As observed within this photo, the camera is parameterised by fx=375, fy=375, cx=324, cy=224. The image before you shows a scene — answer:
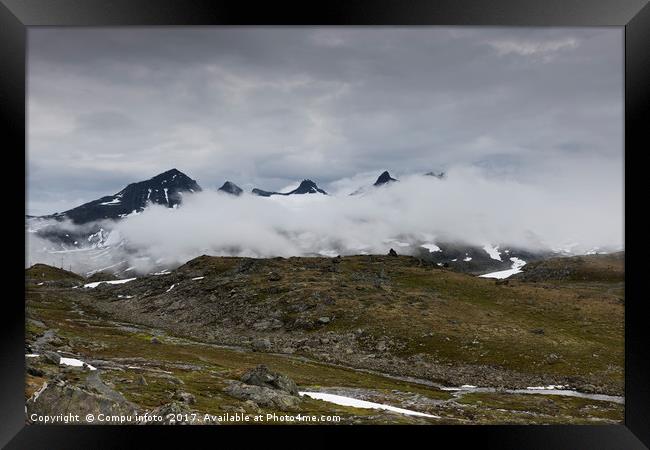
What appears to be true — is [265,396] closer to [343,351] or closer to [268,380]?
[268,380]

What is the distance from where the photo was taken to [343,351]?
59375 millimetres

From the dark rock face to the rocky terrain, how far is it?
10cm

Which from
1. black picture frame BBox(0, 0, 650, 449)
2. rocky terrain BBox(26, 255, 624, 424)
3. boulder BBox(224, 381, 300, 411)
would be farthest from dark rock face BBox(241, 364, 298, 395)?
black picture frame BBox(0, 0, 650, 449)

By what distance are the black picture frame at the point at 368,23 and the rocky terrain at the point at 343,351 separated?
4274mm

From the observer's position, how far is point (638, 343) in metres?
8.41

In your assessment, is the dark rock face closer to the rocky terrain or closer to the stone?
the rocky terrain

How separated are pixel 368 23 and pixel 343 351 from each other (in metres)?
56.6

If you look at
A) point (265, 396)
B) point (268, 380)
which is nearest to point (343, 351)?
point (268, 380)

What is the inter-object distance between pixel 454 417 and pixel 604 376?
96.4 ft

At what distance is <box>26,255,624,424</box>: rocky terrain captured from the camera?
25.8 meters

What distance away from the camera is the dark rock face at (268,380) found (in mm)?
28141

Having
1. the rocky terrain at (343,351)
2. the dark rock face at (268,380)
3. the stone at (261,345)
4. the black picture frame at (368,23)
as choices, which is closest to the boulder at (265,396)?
the rocky terrain at (343,351)

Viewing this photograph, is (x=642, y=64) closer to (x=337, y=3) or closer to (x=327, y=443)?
(x=337, y=3)

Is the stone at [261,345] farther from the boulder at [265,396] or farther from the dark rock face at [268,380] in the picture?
the boulder at [265,396]
